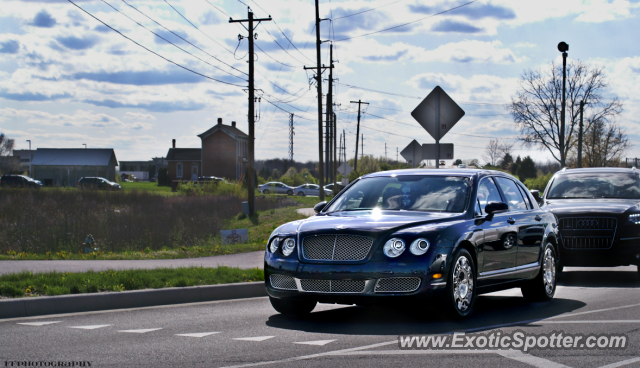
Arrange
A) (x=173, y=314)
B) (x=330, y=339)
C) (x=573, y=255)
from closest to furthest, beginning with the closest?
(x=330, y=339) < (x=173, y=314) < (x=573, y=255)

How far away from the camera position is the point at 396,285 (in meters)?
6.95

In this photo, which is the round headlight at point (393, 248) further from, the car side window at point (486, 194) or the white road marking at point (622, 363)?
the white road marking at point (622, 363)

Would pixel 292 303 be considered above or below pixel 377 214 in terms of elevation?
below

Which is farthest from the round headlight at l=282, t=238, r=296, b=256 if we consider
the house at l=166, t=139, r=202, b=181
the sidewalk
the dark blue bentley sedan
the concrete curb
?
the house at l=166, t=139, r=202, b=181

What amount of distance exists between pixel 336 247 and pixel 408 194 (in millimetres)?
1580

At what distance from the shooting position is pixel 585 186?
13508 millimetres

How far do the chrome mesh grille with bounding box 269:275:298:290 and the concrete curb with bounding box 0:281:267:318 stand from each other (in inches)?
106

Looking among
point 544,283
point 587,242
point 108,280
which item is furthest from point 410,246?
point 587,242

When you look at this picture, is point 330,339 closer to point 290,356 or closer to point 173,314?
point 290,356

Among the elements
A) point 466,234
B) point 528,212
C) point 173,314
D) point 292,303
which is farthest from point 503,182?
point 173,314

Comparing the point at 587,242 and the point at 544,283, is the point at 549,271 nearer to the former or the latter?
the point at 544,283

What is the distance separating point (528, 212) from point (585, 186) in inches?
181

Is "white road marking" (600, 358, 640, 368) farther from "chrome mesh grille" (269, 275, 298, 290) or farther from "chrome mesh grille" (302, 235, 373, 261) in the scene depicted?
"chrome mesh grille" (269, 275, 298, 290)

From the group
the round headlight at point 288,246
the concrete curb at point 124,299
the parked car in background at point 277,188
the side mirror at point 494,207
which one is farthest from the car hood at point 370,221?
the parked car in background at point 277,188
